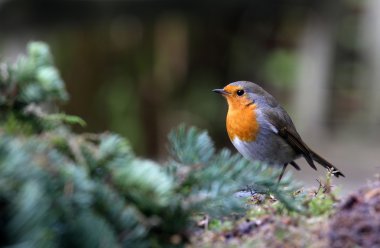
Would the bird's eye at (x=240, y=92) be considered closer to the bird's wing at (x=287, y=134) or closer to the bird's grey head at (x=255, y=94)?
the bird's grey head at (x=255, y=94)

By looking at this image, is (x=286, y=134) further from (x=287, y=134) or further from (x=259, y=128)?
(x=259, y=128)

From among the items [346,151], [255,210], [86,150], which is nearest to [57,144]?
[86,150]

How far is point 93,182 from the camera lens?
1.86 meters

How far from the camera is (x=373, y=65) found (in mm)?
10203

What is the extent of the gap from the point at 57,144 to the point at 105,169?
0.14 m

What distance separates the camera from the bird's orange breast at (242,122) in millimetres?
5469

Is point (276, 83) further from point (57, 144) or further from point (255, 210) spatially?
point (57, 144)

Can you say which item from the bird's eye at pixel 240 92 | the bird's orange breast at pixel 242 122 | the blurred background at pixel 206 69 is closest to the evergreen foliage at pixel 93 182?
the bird's orange breast at pixel 242 122

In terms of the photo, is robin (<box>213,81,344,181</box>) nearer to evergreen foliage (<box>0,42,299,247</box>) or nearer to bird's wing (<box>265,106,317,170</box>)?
bird's wing (<box>265,106,317,170</box>)

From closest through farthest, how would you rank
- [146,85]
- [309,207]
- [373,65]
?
1. [309,207]
2. [146,85]
3. [373,65]

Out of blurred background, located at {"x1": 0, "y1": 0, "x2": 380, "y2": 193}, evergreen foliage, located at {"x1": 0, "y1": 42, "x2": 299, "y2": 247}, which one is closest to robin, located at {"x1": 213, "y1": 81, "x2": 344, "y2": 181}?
blurred background, located at {"x1": 0, "y1": 0, "x2": 380, "y2": 193}

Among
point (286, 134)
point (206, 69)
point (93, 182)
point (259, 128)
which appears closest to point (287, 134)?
point (286, 134)

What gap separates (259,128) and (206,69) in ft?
13.2

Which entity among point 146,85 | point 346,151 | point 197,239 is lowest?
point 346,151
